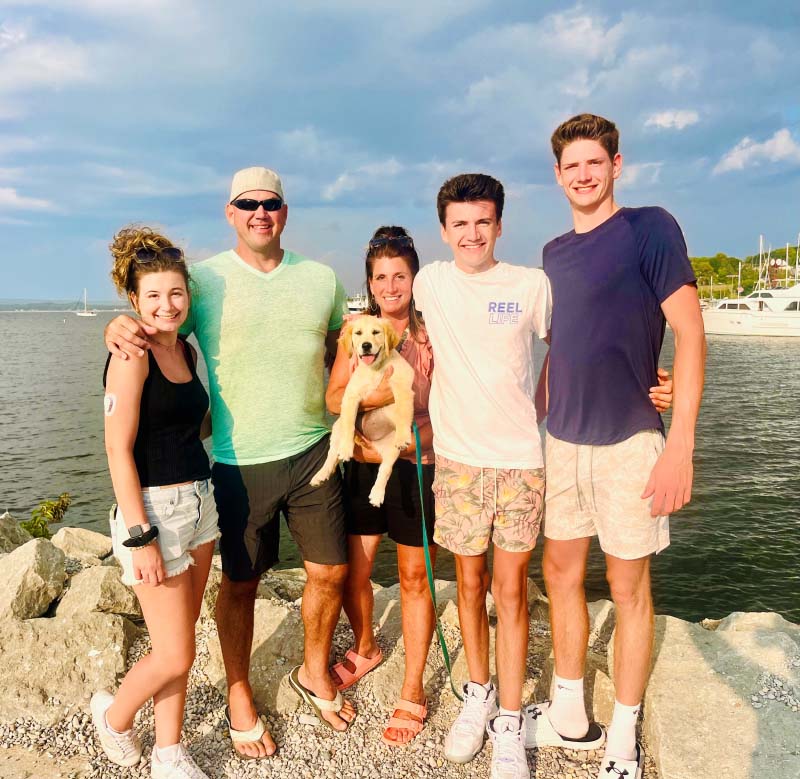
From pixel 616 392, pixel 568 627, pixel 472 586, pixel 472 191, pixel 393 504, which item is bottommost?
pixel 568 627

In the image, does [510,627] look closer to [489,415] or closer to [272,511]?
[489,415]

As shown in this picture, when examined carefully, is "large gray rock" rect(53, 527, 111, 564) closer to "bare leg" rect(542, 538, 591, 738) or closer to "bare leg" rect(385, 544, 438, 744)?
"bare leg" rect(385, 544, 438, 744)

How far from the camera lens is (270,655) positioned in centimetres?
412

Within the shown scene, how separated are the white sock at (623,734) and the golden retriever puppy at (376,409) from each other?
5.99 feet

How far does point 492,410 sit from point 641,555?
1095 mm

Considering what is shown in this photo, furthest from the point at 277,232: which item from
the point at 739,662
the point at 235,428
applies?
the point at 739,662

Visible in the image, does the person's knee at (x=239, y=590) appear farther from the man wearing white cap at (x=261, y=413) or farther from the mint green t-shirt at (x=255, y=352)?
the mint green t-shirt at (x=255, y=352)

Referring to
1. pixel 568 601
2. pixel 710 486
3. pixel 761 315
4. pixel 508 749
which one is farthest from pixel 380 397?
pixel 761 315

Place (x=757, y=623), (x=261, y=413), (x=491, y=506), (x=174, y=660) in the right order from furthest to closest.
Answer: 1. (x=757, y=623)
2. (x=261, y=413)
3. (x=491, y=506)
4. (x=174, y=660)

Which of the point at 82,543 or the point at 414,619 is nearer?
the point at 414,619

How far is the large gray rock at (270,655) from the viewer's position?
13.0 feet

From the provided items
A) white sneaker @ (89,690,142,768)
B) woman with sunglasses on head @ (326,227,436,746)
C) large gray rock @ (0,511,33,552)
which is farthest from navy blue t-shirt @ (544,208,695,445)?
large gray rock @ (0,511,33,552)

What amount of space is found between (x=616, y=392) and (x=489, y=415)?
0.68m

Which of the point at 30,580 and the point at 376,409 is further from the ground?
the point at 376,409
